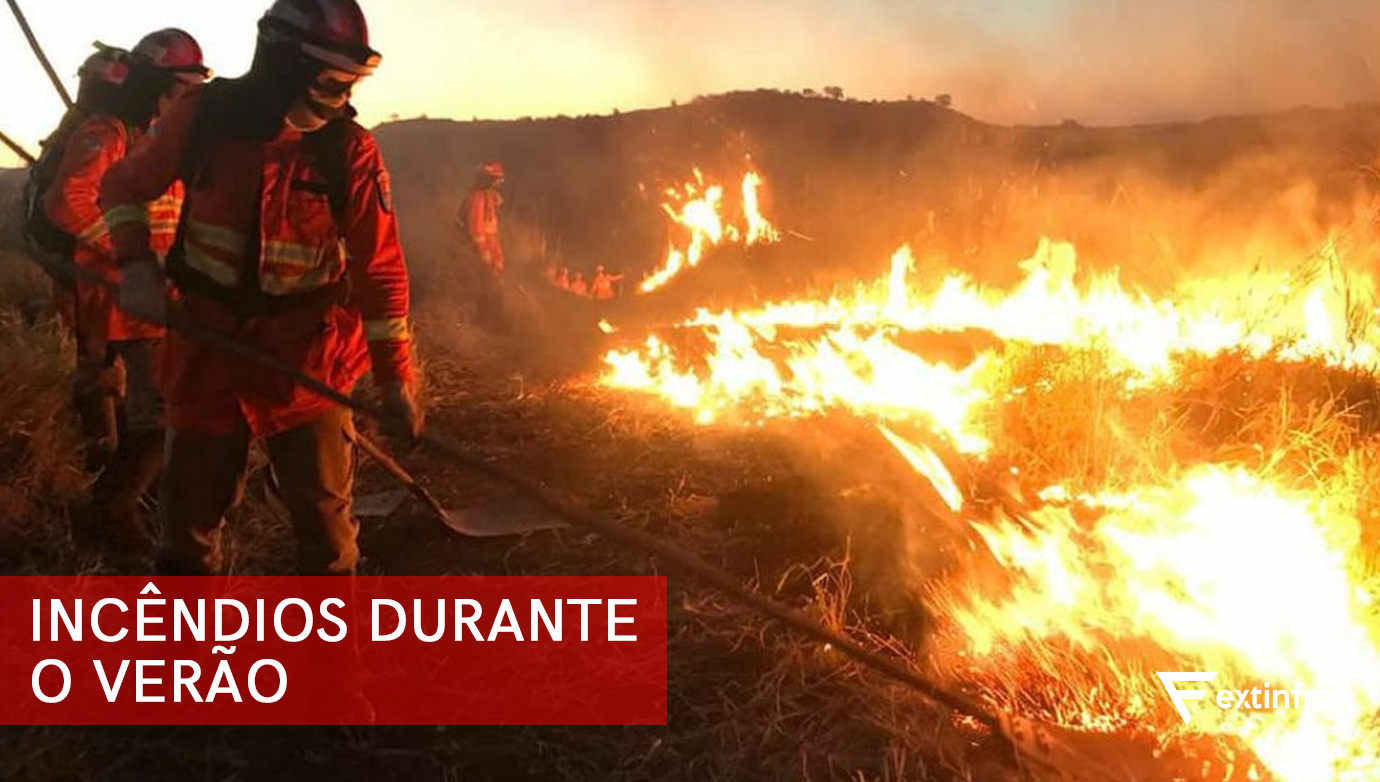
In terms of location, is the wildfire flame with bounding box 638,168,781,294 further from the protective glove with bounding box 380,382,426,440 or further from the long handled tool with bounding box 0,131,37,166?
the protective glove with bounding box 380,382,426,440

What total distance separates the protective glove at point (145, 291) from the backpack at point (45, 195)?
1.91 meters

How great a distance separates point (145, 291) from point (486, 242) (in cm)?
1036

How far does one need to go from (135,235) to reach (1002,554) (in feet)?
10.9

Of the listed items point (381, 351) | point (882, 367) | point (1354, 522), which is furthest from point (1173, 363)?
point (381, 351)

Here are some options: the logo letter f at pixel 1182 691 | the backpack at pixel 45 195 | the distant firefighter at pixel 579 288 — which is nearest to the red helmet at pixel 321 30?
the backpack at pixel 45 195

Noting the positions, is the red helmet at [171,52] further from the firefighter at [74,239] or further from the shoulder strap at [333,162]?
the shoulder strap at [333,162]

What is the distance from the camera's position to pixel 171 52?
462cm

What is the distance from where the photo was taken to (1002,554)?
155 inches

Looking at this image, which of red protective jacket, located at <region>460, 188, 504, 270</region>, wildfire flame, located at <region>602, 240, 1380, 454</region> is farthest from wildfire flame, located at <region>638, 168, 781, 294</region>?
wildfire flame, located at <region>602, 240, 1380, 454</region>

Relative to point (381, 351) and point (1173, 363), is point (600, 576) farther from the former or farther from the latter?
point (1173, 363)

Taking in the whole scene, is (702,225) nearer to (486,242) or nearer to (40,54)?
(486,242)

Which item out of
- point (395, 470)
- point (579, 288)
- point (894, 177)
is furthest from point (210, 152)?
point (894, 177)

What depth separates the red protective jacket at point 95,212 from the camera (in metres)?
4.41

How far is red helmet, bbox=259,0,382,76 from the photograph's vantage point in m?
3.04
